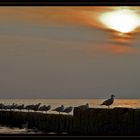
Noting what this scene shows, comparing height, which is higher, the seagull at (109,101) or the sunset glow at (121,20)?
the sunset glow at (121,20)

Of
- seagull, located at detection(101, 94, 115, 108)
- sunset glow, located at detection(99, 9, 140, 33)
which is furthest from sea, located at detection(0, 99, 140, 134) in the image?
sunset glow, located at detection(99, 9, 140, 33)

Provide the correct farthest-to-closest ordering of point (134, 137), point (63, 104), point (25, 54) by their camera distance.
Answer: point (25, 54) < point (63, 104) < point (134, 137)

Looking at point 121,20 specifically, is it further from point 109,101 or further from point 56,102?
point 56,102

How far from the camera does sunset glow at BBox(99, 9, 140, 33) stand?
6.83ft

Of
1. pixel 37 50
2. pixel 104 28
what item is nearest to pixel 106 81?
pixel 104 28

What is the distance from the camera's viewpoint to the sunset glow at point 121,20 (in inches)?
82.0

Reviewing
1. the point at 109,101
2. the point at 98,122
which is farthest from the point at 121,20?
the point at 98,122

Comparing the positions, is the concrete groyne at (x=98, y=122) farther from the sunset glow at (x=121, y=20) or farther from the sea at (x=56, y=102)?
the sunset glow at (x=121, y=20)

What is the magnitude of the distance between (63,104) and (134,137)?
0.45 m

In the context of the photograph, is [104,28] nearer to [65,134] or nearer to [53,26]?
[53,26]

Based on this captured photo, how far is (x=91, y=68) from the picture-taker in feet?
7.56

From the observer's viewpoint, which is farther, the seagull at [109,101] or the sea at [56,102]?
the seagull at [109,101]

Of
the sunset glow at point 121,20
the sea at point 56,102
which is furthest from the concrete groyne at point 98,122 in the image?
the sunset glow at point 121,20

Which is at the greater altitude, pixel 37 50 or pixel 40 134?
pixel 37 50
